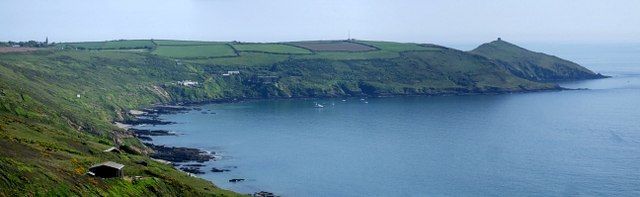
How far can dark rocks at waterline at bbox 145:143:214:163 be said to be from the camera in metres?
145

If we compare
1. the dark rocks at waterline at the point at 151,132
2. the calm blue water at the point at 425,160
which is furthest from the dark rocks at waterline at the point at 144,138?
the dark rocks at waterline at the point at 151,132

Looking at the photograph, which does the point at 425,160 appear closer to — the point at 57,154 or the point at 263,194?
the point at 263,194

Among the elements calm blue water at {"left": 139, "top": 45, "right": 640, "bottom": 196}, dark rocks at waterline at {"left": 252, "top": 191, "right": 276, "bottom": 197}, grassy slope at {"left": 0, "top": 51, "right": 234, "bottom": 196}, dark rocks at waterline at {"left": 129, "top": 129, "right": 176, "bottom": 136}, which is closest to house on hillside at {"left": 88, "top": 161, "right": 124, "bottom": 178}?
grassy slope at {"left": 0, "top": 51, "right": 234, "bottom": 196}

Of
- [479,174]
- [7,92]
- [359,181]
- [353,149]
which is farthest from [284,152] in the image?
[7,92]

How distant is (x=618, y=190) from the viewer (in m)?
120

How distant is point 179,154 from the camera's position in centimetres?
14938

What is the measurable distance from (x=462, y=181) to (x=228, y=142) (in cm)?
6470

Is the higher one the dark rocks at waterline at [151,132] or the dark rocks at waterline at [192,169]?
the dark rocks at waterline at [151,132]

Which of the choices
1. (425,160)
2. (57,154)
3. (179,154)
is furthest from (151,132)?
(57,154)

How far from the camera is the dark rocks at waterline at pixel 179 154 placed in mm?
144750

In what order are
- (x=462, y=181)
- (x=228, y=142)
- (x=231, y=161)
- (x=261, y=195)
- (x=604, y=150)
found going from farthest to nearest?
1. (x=228, y=142)
2. (x=604, y=150)
3. (x=231, y=161)
4. (x=462, y=181)
5. (x=261, y=195)

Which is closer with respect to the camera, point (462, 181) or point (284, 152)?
point (462, 181)

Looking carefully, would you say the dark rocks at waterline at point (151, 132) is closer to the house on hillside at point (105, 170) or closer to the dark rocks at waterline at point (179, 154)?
the dark rocks at waterline at point (179, 154)

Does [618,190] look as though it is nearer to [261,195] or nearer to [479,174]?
[479,174]
